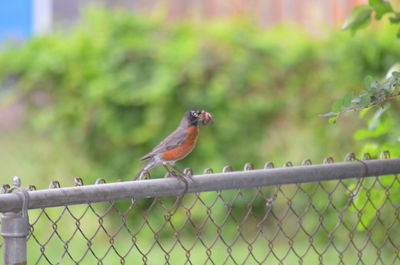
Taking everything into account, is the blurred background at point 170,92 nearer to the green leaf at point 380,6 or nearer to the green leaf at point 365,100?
the green leaf at point 380,6

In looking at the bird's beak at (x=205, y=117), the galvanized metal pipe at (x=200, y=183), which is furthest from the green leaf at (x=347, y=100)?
the bird's beak at (x=205, y=117)

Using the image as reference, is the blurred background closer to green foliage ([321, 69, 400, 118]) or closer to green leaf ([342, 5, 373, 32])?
green leaf ([342, 5, 373, 32])

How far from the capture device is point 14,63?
729 centimetres

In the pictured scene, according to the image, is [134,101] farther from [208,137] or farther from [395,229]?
[395,229]

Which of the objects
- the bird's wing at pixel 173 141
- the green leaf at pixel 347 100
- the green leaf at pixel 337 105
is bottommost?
the bird's wing at pixel 173 141

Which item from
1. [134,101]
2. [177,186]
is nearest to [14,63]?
[134,101]

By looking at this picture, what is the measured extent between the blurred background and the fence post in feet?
15.3

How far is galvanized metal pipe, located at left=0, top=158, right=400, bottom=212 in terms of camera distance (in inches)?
90.0

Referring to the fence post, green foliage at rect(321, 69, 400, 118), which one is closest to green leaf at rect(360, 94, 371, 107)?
green foliage at rect(321, 69, 400, 118)

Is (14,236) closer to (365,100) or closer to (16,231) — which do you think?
(16,231)

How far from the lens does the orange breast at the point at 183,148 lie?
3182 millimetres

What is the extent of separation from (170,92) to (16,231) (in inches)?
192

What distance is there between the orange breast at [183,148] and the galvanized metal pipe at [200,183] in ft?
1.57

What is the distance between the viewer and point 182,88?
23.5 feet
